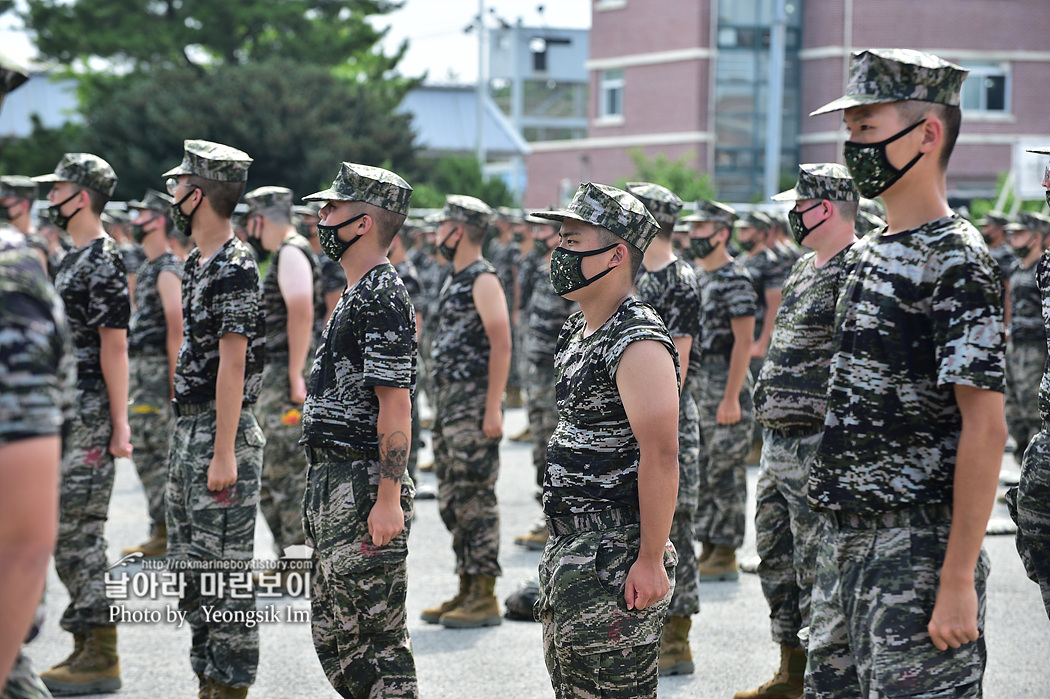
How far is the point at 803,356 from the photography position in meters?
4.81

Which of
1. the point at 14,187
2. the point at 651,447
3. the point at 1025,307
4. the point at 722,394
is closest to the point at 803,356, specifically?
the point at 651,447

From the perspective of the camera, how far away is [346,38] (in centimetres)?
3250

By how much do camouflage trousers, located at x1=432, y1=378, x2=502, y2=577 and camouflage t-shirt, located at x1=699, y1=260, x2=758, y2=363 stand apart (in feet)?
5.59

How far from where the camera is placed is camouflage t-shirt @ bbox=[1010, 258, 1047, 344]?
1074cm

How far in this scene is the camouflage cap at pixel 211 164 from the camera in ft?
17.2

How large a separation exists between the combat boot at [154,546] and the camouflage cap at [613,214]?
17.1 feet

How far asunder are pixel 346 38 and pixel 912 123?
31.2m

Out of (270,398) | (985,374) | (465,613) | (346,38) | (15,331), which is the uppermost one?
(346,38)

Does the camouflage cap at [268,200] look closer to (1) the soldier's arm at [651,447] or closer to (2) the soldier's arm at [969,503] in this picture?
(1) the soldier's arm at [651,447]

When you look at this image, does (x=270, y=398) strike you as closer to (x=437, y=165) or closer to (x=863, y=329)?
(x=863, y=329)

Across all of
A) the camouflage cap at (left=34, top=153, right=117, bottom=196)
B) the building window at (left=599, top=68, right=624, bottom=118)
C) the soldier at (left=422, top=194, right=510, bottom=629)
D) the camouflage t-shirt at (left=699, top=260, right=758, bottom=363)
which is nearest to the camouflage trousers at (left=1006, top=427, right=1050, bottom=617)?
the soldier at (left=422, top=194, right=510, bottom=629)

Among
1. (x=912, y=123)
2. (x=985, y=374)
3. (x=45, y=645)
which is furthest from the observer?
(x=45, y=645)

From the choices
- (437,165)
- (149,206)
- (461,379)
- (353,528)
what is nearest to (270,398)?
(461,379)

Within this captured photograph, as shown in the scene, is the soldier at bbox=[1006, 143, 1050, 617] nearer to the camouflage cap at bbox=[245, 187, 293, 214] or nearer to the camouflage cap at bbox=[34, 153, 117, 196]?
the camouflage cap at bbox=[34, 153, 117, 196]
